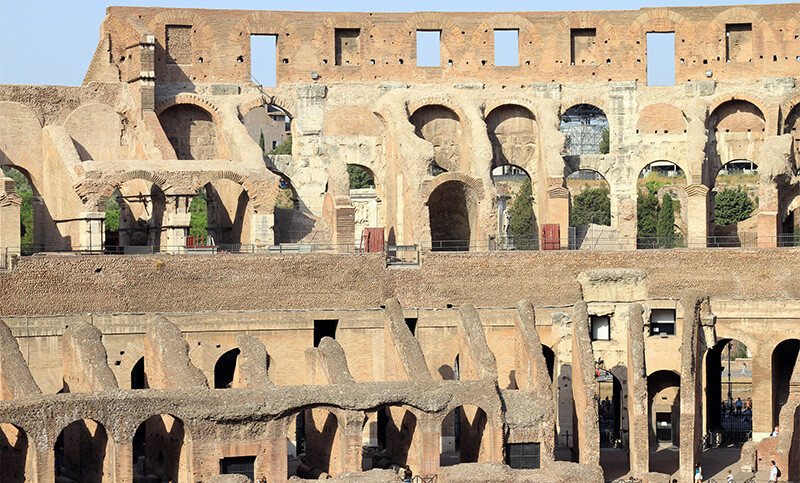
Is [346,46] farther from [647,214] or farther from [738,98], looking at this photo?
[647,214]

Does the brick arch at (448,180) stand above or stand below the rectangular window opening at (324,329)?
above

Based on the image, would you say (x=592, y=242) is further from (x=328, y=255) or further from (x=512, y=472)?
(x=512, y=472)

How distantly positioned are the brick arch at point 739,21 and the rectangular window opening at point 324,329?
18.3 meters

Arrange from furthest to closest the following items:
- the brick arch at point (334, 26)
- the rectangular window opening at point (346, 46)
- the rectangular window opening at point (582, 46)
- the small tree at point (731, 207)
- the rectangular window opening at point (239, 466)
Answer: the small tree at point (731, 207) < the rectangular window opening at point (582, 46) < the rectangular window opening at point (346, 46) < the brick arch at point (334, 26) < the rectangular window opening at point (239, 466)

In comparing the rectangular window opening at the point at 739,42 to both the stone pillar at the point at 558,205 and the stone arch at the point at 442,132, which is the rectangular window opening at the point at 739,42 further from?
the stone arch at the point at 442,132

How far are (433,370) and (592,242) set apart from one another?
9811mm

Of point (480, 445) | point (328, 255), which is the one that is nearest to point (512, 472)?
point (480, 445)

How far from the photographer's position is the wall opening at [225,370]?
4216 cm

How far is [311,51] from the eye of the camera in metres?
50.2

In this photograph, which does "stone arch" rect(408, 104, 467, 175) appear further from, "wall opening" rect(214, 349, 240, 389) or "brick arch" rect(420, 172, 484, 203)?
"wall opening" rect(214, 349, 240, 389)

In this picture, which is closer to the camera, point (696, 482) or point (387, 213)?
point (696, 482)

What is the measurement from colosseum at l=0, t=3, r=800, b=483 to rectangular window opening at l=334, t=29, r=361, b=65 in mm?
87

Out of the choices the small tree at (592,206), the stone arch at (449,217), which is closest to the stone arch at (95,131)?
the stone arch at (449,217)

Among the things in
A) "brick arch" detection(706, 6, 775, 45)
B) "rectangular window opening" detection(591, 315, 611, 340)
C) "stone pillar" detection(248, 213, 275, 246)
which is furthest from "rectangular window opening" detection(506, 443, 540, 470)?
"brick arch" detection(706, 6, 775, 45)
